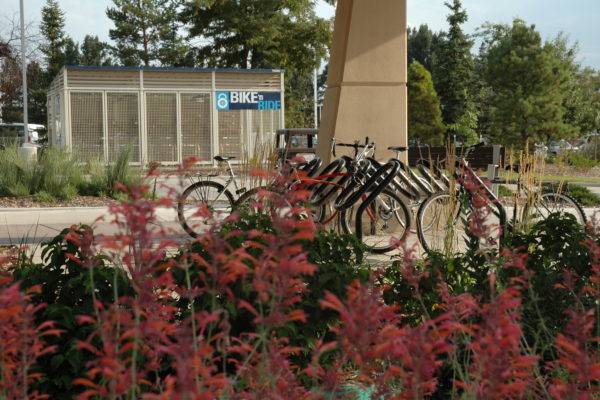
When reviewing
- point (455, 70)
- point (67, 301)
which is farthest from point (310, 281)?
point (455, 70)

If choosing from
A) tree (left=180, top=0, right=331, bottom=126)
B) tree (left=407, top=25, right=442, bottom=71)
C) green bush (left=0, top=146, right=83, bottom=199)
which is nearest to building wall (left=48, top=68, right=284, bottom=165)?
tree (left=180, top=0, right=331, bottom=126)

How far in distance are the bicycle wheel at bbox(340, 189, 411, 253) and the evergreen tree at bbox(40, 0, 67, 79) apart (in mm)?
46044

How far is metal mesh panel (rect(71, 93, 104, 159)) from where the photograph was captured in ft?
78.2

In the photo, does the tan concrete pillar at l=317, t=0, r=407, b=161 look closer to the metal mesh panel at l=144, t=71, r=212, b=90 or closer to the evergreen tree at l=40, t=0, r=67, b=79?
the metal mesh panel at l=144, t=71, r=212, b=90

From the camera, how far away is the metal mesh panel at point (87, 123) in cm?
2383

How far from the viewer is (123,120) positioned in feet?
79.6

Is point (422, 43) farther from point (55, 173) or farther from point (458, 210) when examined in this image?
point (458, 210)

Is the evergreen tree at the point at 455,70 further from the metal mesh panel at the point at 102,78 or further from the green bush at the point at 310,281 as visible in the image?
the green bush at the point at 310,281

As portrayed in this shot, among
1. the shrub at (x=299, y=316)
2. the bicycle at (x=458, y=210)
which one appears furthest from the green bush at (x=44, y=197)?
the shrub at (x=299, y=316)

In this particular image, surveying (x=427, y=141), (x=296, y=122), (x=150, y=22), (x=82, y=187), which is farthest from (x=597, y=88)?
(x=82, y=187)

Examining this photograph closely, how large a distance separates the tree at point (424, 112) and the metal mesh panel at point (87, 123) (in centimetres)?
1954

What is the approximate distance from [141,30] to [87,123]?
2537 centimetres

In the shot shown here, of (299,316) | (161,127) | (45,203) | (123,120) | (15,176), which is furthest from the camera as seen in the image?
(161,127)

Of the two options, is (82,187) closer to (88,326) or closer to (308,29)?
(88,326)
